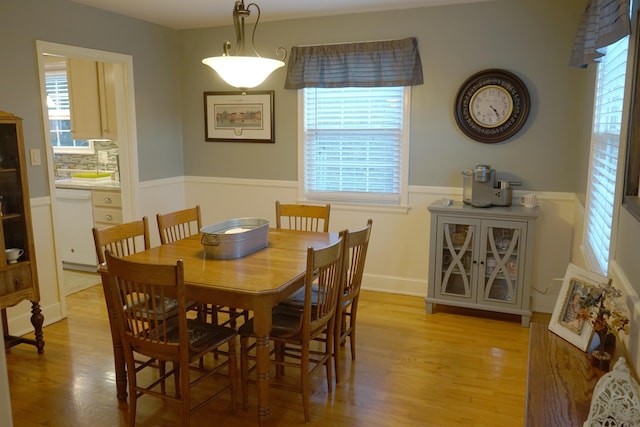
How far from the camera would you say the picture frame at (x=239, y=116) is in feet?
15.2

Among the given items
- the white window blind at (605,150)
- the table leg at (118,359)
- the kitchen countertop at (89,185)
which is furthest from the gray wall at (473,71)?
the table leg at (118,359)

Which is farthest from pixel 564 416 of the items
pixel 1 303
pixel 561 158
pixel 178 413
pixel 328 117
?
pixel 328 117

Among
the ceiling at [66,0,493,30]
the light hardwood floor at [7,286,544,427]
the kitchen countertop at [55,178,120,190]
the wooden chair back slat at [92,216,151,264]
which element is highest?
the ceiling at [66,0,493,30]

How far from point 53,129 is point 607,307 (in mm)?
6017

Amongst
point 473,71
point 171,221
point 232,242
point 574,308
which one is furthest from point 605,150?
point 171,221

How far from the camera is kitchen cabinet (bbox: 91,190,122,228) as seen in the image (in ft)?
15.4

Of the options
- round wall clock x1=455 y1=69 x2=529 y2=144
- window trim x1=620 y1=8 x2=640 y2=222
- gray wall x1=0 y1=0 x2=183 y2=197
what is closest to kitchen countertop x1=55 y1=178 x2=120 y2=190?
gray wall x1=0 y1=0 x2=183 y2=197

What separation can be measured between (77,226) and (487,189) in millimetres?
3914

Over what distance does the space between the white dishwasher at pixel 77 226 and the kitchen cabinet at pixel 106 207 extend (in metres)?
0.07

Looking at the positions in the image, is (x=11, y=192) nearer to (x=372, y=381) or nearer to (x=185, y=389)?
(x=185, y=389)

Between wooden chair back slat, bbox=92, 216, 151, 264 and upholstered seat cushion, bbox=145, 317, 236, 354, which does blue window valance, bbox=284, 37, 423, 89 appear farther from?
upholstered seat cushion, bbox=145, 317, 236, 354

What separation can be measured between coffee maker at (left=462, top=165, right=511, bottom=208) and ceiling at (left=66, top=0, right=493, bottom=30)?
1332mm

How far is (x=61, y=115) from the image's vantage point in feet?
19.0

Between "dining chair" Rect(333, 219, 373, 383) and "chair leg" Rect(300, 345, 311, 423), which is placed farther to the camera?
"dining chair" Rect(333, 219, 373, 383)
